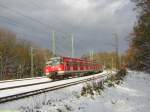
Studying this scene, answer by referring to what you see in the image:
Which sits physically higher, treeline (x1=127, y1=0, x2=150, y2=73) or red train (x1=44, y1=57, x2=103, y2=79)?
treeline (x1=127, y1=0, x2=150, y2=73)

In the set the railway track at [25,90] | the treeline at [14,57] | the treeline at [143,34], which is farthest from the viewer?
the treeline at [14,57]

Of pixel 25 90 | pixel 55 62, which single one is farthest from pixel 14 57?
pixel 25 90

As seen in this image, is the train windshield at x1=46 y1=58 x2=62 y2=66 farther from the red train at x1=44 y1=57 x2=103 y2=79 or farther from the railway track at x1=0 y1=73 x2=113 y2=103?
the railway track at x1=0 y1=73 x2=113 y2=103

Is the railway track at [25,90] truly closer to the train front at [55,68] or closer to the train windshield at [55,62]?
the train front at [55,68]

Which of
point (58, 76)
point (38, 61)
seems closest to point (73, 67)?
point (58, 76)

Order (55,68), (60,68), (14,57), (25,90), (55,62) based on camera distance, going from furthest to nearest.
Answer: (14,57)
(55,62)
(55,68)
(60,68)
(25,90)

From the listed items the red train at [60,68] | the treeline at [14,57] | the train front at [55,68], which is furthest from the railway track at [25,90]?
the treeline at [14,57]

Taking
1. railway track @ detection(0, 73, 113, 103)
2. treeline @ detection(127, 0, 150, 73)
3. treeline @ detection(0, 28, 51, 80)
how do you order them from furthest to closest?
treeline @ detection(0, 28, 51, 80) < treeline @ detection(127, 0, 150, 73) < railway track @ detection(0, 73, 113, 103)

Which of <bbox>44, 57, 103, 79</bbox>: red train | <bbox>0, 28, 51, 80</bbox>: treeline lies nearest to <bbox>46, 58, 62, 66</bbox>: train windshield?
<bbox>44, 57, 103, 79</bbox>: red train

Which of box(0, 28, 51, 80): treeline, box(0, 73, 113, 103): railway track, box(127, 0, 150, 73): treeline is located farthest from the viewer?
box(0, 28, 51, 80): treeline

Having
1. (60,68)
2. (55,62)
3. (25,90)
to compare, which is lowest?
(25,90)

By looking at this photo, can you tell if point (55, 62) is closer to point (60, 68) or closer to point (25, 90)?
point (60, 68)

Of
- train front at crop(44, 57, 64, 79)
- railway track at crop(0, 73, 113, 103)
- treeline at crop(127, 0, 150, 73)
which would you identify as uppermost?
treeline at crop(127, 0, 150, 73)

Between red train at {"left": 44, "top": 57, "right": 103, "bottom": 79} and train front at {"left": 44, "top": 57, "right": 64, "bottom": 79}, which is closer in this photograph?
train front at {"left": 44, "top": 57, "right": 64, "bottom": 79}
